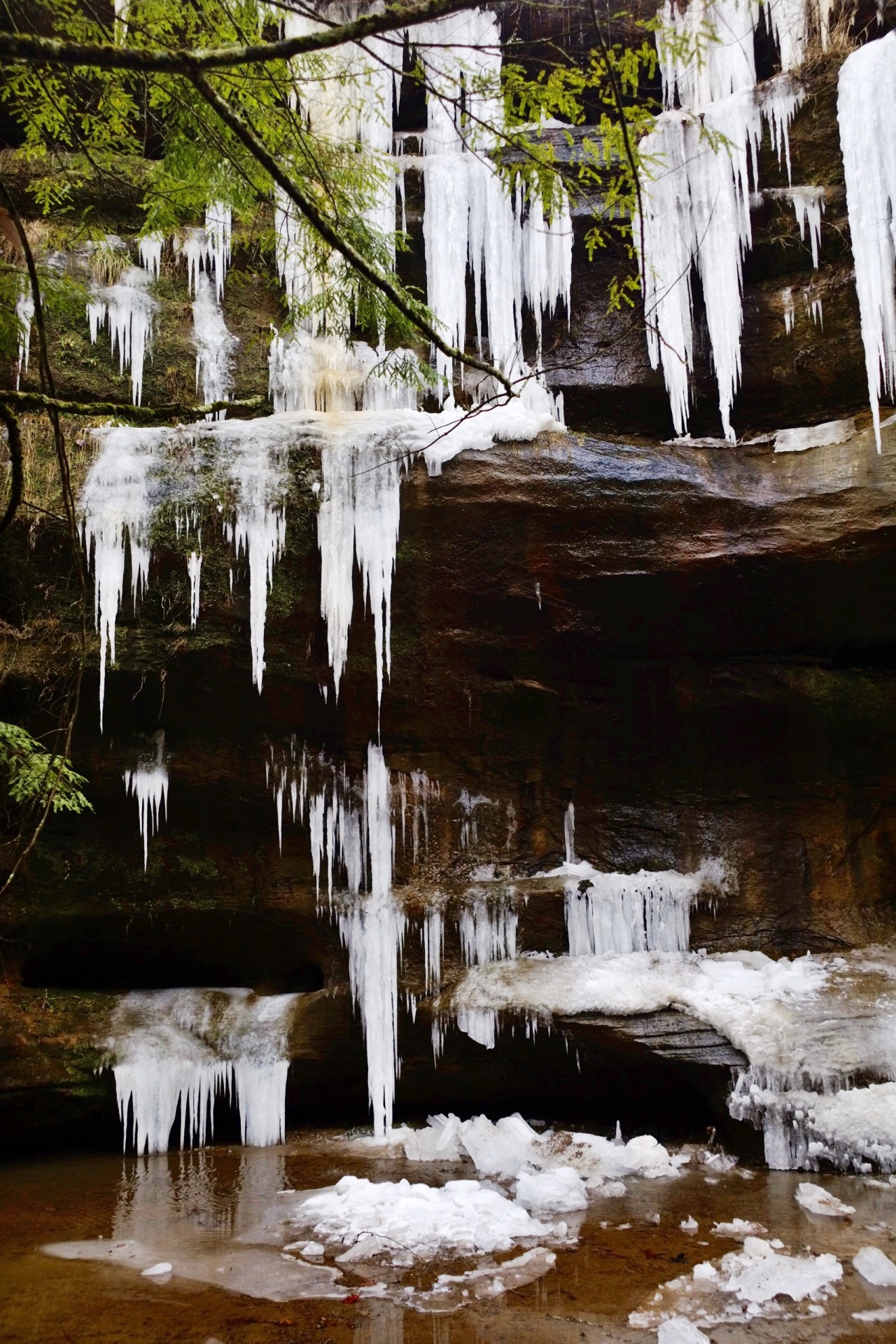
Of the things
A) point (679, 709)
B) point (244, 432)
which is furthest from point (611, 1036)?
point (244, 432)

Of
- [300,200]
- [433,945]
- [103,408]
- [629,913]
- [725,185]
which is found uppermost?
[725,185]

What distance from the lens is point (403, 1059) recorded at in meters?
7.05

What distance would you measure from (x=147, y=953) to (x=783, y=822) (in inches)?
221

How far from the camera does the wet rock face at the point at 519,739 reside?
701 cm

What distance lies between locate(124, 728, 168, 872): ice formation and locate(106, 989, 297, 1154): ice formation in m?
1.32

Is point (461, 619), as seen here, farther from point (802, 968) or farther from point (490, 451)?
point (802, 968)

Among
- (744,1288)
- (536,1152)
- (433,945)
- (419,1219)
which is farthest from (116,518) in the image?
(744,1288)

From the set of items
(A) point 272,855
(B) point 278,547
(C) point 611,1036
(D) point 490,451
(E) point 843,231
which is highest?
(E) point 843,231

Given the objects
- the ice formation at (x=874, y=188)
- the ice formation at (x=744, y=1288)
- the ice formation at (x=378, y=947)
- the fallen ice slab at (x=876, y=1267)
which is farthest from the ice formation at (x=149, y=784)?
the ice formation at (x=874, y=188)

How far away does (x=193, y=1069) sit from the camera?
696 cm

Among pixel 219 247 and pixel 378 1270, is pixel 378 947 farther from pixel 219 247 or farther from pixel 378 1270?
pixel 219 247

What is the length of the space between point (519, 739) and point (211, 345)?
193 inches

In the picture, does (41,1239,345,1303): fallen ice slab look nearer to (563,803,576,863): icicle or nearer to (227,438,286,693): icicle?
(227,438,286,693): icicle

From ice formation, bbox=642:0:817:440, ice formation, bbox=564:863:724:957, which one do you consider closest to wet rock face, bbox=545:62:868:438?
ice formation, bbox=642:0:817:440
